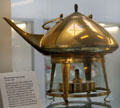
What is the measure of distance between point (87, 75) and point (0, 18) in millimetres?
364

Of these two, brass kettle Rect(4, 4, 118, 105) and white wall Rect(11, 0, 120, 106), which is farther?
white wall Rect(11, 0, 120, 106)

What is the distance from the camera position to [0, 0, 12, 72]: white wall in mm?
1021

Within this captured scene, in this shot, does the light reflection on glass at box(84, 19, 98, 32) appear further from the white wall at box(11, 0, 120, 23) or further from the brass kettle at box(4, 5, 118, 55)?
the white wall at box(11, 0, 120, 23)

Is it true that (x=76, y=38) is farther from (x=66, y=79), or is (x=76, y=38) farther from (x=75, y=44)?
(x=66, y=79)

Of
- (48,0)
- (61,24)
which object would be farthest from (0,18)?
(48,0)

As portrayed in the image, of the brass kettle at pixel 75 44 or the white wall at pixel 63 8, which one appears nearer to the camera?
the brass kettle at pixel 75 44

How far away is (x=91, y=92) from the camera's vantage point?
0.96 meters

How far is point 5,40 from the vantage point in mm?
1027

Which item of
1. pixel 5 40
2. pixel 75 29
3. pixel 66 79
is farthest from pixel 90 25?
pixel 5 40

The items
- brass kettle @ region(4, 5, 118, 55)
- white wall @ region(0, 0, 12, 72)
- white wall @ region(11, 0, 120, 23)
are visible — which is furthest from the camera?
white wall @ region(11, 0, 120, 23)

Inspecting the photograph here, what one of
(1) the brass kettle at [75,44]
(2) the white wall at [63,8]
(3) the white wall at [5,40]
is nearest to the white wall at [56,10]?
(2) the white wall at [63,8]

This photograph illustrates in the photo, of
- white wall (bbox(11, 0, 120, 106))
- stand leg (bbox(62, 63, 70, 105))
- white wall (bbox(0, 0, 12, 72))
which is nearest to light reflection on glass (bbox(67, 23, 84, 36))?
stand leg (bbox(62, 63, 70, 105))

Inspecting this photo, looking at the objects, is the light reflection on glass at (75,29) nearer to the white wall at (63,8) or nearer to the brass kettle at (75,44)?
the brass kettle at (75,44)

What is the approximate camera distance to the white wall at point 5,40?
1.02 meters
